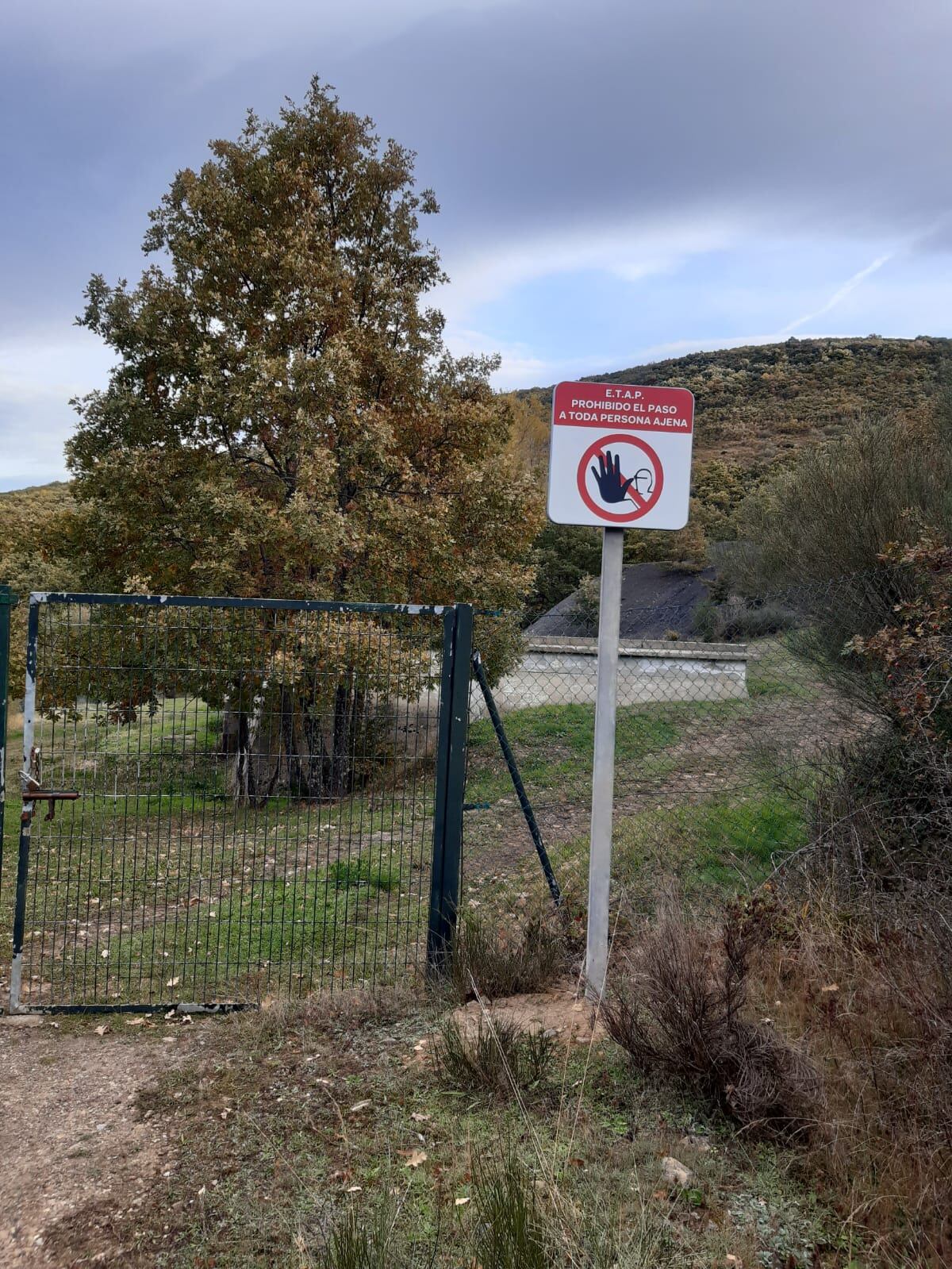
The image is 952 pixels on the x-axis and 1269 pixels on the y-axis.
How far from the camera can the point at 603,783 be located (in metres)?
4.53

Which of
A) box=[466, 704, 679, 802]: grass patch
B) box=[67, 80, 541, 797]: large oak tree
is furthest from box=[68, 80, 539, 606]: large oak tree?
box=[466, 704, 679, 802]: grass patch

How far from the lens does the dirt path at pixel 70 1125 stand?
3139 mm

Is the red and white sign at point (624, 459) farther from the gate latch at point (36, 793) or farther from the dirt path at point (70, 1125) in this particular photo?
the dirt path at point (70, 1125)

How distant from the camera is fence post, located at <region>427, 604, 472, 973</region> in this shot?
4.91m

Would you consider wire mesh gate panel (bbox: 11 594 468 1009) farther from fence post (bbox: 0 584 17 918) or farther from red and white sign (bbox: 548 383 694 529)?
red and white sign (bbox: 548 383 694 529)

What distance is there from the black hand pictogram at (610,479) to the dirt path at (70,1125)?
3286mm

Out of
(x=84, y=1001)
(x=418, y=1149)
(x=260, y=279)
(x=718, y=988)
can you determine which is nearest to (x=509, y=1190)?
(x=418, y=1149)

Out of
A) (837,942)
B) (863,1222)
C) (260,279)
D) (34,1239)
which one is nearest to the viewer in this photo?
(863,1222)

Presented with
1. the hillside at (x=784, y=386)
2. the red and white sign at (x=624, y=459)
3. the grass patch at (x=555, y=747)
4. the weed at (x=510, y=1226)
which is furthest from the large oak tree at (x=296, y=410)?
the hillside at (x=784, y=386)

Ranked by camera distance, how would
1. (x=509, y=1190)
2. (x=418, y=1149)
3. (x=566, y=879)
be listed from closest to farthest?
(x=509, y=1190)
(x=418, y=1149)
(x=566, y=879)

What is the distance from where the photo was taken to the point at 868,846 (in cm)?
560

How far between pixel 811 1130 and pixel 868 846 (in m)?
2.74

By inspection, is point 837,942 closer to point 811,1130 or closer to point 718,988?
point 718,988

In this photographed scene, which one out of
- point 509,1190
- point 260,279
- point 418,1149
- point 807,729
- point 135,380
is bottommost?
point 418,1149
